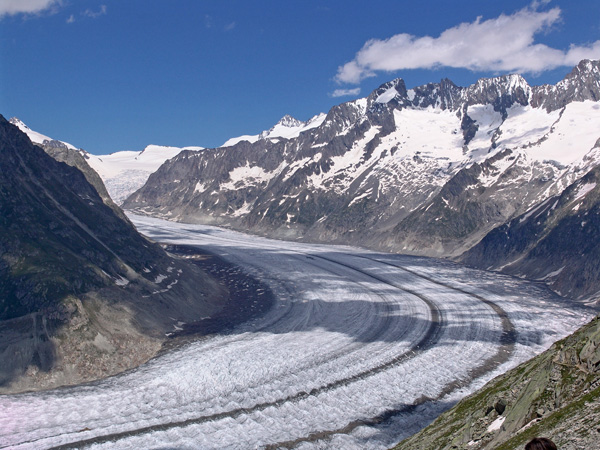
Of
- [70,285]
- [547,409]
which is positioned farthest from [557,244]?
[547,409]

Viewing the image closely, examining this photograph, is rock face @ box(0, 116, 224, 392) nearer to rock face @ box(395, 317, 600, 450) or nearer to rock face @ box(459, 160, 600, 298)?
rock face @ box(395, 317, 600, 450)

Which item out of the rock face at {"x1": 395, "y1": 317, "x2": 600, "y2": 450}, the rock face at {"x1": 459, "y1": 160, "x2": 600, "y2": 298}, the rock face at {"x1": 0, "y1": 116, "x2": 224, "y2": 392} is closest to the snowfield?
the rock face at {"x1": 0, "y1": 116, "x2": 224, "y2": 392}

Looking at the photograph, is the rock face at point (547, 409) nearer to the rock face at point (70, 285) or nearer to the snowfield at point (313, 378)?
the snowfield at point (313, 378)

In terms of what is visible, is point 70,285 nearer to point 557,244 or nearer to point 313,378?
point 313,378

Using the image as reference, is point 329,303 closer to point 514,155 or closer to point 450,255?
point 450,255

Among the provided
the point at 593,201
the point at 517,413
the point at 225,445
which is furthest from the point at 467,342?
the point at 593,201

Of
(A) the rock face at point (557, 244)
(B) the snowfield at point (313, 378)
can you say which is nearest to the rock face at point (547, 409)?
(B) the snowfield at point (313, 378)
